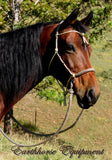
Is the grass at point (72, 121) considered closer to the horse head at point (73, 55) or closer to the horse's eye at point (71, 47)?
the horse head at point (73, 55)

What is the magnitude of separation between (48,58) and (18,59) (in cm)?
Result: 41

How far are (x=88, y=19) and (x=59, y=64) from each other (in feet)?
2.55

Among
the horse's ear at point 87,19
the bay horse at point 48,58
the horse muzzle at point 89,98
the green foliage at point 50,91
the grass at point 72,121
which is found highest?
the horse's ear at point 87,19

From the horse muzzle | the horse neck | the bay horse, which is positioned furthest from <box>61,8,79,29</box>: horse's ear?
the horse muzzle

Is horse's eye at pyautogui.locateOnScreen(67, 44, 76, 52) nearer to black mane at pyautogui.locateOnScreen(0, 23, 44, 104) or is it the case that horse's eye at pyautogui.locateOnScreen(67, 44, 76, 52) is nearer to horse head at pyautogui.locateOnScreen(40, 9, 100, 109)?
horse head at pyautogui.locateOnScreen(40, 9, 100, 109)

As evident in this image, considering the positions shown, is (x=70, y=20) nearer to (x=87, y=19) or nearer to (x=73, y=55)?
(x=87, y=19)

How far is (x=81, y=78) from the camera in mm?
2732

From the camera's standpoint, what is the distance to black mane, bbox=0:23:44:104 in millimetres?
2713

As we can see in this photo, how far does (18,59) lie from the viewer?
2.74 meters

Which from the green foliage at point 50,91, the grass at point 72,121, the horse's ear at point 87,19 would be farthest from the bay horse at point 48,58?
the grass at point 72,121

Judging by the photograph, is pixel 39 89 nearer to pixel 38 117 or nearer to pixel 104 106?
pixel 38 117

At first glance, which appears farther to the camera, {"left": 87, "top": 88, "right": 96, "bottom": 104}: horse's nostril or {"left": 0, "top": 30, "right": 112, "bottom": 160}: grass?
{"left": 0, "top": 30, "right": 112, "bottom": 160}: grass

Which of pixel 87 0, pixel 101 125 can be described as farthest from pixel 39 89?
pixel 101 125

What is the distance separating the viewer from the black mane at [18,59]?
2.71 metres
